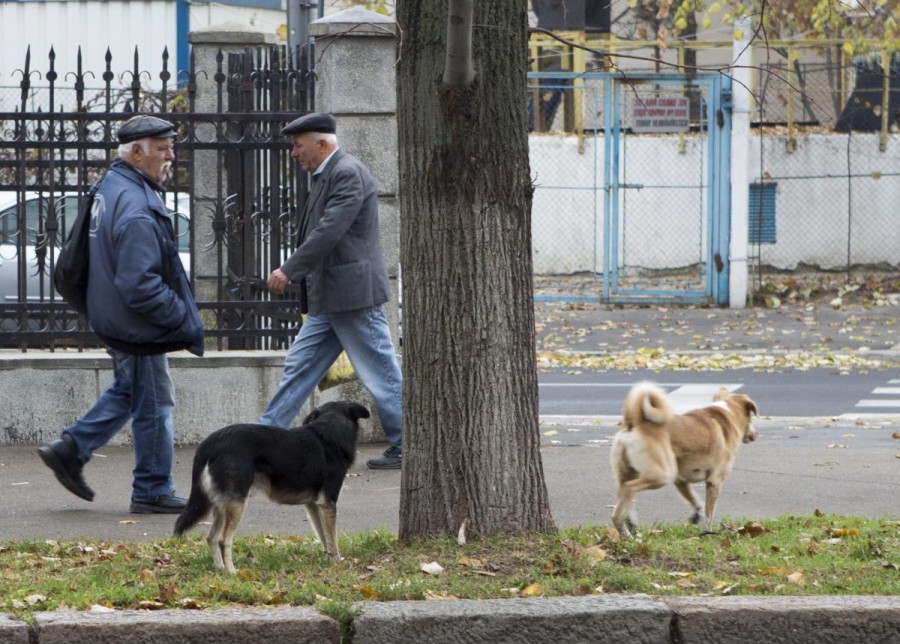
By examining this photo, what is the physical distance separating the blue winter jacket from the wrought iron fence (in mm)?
1883

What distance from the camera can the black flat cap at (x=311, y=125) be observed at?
7.87 m

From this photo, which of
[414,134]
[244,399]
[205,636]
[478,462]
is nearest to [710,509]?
[478,462]

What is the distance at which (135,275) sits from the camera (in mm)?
6965

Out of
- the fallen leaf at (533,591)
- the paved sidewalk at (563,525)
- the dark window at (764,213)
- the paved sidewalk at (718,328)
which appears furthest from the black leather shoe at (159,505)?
the dark window at (764,213)

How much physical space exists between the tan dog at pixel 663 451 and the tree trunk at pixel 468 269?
76 cm

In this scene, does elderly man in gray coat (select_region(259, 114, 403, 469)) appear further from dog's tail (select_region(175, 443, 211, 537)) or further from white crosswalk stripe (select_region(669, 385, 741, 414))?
white crosswalk stripe (select_region(669, 385, 741, 414))

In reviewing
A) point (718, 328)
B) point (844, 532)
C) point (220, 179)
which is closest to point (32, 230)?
point (220, 179)

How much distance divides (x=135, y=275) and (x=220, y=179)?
216 centimetres

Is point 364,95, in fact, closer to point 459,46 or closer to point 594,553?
point 459,46

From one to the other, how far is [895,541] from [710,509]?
2.90 ft

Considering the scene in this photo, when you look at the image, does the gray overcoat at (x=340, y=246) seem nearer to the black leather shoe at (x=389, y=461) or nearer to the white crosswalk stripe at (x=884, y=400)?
the black leather shoe at (x=389, y=461)

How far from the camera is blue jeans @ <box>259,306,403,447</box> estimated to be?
7.97 metres

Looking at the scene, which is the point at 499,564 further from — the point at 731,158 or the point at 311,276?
the point at 731,158

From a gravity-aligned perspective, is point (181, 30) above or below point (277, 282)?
above
